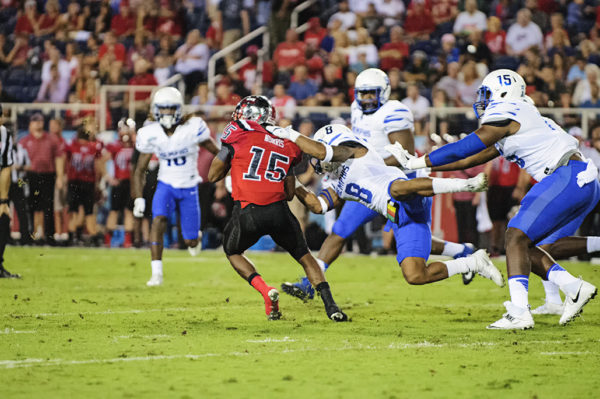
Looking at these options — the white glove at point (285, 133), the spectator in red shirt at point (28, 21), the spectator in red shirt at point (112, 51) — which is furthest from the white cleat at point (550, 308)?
the spectator in red shirt at point (28, 21)

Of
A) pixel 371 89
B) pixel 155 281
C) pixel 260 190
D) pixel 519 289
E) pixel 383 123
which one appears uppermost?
pixel 371 89

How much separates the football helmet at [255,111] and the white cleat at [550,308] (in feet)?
8.99

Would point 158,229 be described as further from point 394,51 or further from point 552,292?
point 394,51

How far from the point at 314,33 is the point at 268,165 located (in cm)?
949

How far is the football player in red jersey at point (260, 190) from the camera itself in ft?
24.4

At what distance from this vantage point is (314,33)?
654 inches

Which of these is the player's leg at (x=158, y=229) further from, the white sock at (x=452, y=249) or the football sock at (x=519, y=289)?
the football sock at (x=519, y=289)

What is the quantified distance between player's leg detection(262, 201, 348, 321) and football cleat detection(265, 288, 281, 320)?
30cm

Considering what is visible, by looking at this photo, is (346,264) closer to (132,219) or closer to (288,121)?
(288,121)

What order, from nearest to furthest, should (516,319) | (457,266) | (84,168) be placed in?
1. (516,319)
2. (457,266)
3. (84,168)

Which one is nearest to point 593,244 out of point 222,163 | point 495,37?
point 222,163

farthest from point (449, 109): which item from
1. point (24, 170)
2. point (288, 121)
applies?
point (24, 170)

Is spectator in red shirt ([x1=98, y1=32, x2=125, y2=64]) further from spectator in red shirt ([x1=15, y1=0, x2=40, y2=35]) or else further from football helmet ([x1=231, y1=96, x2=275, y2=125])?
football helmet ([x1=231, y1=96, x2=275, y2=125])

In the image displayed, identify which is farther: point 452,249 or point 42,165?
point 42,165
